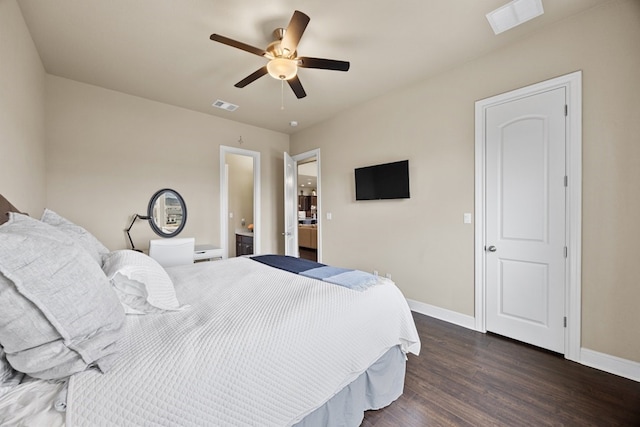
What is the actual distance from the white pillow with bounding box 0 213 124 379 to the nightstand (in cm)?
263

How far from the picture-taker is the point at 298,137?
4.90 meters

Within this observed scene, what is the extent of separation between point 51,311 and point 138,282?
54 centimetres

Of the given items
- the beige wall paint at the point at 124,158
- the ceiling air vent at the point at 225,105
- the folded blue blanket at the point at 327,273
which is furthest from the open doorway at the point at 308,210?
the folded blue blanket at the point at 327,273

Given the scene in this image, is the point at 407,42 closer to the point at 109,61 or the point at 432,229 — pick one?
the point at 432,229

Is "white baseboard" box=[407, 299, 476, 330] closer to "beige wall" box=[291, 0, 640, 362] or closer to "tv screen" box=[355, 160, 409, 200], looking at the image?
"beige wall" box=[291, 0, 640, 362]

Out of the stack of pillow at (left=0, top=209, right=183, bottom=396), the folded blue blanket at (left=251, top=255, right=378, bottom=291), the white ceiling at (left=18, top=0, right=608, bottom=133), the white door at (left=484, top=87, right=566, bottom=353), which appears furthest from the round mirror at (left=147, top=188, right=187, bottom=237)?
the white door at (left=484, top=87, right=566, bottom=353)

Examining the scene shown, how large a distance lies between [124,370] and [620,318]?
123 inches

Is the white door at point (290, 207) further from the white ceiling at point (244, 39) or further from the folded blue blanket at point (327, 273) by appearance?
the folded blue blanket at point (327, 273)

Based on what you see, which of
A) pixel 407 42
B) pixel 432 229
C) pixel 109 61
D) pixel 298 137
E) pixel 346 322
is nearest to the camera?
pixel 346 322

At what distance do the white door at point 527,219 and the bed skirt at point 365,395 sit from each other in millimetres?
1459

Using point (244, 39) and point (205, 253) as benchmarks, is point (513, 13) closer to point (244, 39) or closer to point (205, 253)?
point (244, 39)

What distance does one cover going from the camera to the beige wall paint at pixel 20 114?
5.65 ft

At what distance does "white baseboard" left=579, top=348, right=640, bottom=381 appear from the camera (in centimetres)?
191

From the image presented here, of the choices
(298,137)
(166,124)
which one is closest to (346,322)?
(166,124)
